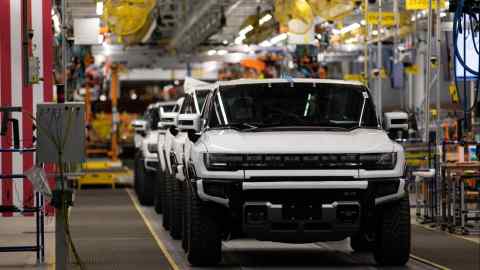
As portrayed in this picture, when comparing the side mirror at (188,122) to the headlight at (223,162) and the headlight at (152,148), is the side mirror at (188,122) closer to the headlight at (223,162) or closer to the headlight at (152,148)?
the headlight at (223,162)

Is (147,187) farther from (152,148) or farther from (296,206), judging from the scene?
(296,206)

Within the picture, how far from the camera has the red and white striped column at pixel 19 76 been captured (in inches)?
727

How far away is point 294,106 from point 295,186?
150cm

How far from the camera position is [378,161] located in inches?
449

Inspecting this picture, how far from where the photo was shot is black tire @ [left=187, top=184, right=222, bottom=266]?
11.6 metres

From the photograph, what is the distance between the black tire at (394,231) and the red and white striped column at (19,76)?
→ 7864 millimetres

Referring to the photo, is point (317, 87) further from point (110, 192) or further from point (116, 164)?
point (116, 164)

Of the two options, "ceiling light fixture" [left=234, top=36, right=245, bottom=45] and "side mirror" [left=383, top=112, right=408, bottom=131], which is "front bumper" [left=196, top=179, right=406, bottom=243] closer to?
"side mirror" [left=383, top=112, right=408, bottom=131]

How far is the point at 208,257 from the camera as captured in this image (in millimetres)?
11750

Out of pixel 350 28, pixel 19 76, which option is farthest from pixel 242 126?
pixel 350 28

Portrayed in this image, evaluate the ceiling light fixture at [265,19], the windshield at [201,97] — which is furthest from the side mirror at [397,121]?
the ceiling light fixture at [265,19]

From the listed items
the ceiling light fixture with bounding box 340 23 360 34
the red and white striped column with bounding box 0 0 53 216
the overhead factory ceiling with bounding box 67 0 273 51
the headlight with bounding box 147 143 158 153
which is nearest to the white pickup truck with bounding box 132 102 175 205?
the headlight with bounding box 147 143 158 153

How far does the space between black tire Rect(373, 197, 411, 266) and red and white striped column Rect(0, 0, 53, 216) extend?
786 centimetres

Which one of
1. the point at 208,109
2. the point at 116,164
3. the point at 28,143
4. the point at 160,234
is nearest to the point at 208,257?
the point at 208,109
